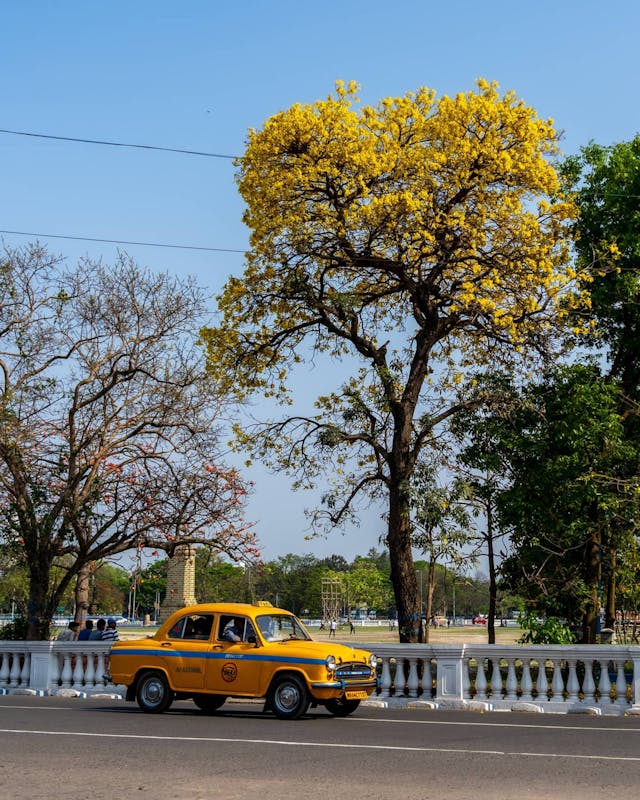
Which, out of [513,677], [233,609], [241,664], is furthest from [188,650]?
[513,677]

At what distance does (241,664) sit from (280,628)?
0.96 m

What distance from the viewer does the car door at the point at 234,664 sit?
1611 cm

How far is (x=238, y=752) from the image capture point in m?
11.6

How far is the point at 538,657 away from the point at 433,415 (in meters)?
6.29

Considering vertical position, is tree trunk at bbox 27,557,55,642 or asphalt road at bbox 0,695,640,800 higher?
tree trunk at bbox 27,557,55,642

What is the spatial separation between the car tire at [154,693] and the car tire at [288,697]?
1.96 metres

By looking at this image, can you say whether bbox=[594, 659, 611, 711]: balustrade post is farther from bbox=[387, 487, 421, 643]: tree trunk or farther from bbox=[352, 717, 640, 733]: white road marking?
bbox=[387, 487, 421, 643]: tree trunk

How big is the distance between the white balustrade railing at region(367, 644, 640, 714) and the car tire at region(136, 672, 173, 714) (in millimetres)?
3958

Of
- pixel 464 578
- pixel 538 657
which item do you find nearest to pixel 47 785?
pixel 538 657

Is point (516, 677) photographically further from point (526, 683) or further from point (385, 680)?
point (385, 680)

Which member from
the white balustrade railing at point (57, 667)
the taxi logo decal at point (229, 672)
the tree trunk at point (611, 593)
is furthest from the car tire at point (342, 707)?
the tree trunk at point (611, 593)

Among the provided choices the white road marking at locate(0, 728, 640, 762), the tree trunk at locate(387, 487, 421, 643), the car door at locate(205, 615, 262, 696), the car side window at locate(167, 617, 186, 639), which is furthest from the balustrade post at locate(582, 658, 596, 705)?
the car side window at locate(167, 617, 186, 639)

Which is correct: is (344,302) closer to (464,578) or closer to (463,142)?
(463,142)

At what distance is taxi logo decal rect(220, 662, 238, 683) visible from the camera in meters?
16.3
